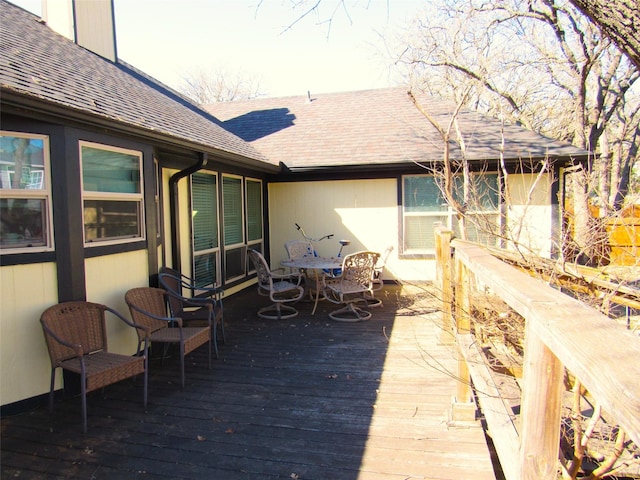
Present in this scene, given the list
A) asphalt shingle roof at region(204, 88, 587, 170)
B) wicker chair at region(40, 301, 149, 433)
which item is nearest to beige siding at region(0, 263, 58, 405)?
wicker chair at region(40, 301, 149, 433)

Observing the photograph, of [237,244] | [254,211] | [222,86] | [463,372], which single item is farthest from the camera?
[222,86]

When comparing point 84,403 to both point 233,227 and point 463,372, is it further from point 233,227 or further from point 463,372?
point 233,227

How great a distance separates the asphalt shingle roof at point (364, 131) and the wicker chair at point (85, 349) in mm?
5475

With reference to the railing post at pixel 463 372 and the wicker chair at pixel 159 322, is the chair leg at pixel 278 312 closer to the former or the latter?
the wicker chair at pixel 159 322

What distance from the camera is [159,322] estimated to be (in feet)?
14.0

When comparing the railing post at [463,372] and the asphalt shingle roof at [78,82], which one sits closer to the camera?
the railing post at [463,372]

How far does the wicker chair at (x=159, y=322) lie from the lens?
148 inches

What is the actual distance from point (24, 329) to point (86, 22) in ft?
17.2

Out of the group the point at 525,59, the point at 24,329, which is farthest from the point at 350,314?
the point at 525,59

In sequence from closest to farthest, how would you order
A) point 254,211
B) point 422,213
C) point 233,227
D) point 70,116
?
point 70,116 < point 233,227 < point 422,213 < point 254,211

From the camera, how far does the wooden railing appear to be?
27.4 inches

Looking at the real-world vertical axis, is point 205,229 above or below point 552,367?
above

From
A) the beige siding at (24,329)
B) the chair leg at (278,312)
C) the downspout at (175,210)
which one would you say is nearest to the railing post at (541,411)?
the beige siding at (24,329)

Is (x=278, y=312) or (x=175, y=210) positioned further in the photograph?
(x=278, y=312)
